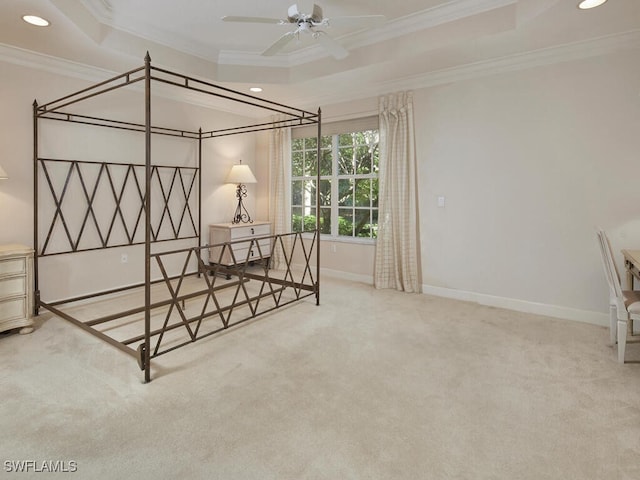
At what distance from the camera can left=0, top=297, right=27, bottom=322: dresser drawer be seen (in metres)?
2.93

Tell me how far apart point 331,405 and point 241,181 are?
369 centimetres

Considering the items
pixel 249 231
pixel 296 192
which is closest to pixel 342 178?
pixel 296 192

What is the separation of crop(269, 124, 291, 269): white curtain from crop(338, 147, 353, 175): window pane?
862 mm

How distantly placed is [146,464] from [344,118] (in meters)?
4.35

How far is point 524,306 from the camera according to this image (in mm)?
3770

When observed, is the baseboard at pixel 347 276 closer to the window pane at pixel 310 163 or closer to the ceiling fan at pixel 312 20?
the window pane at pixel 310 163

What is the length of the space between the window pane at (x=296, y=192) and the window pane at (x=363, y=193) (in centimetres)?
105

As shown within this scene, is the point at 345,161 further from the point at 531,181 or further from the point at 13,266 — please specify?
the point at 13,266

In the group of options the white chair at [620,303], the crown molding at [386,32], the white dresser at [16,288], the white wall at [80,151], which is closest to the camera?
the white chair at [620,303]

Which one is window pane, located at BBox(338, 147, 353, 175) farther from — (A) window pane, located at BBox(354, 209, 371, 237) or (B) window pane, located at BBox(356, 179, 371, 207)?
(A) window pane, located at BBox(354, 209, 371, 237)

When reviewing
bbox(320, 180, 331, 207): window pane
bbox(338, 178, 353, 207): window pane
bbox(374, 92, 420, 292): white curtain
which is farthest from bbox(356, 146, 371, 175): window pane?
bbox(320, 180, 331, 207): window pane

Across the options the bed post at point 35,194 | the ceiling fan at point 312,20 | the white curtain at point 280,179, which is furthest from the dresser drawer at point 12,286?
the white curtain at point 280,179

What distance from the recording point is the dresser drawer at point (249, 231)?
496cm

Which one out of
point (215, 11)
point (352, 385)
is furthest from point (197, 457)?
point (215, 11)
